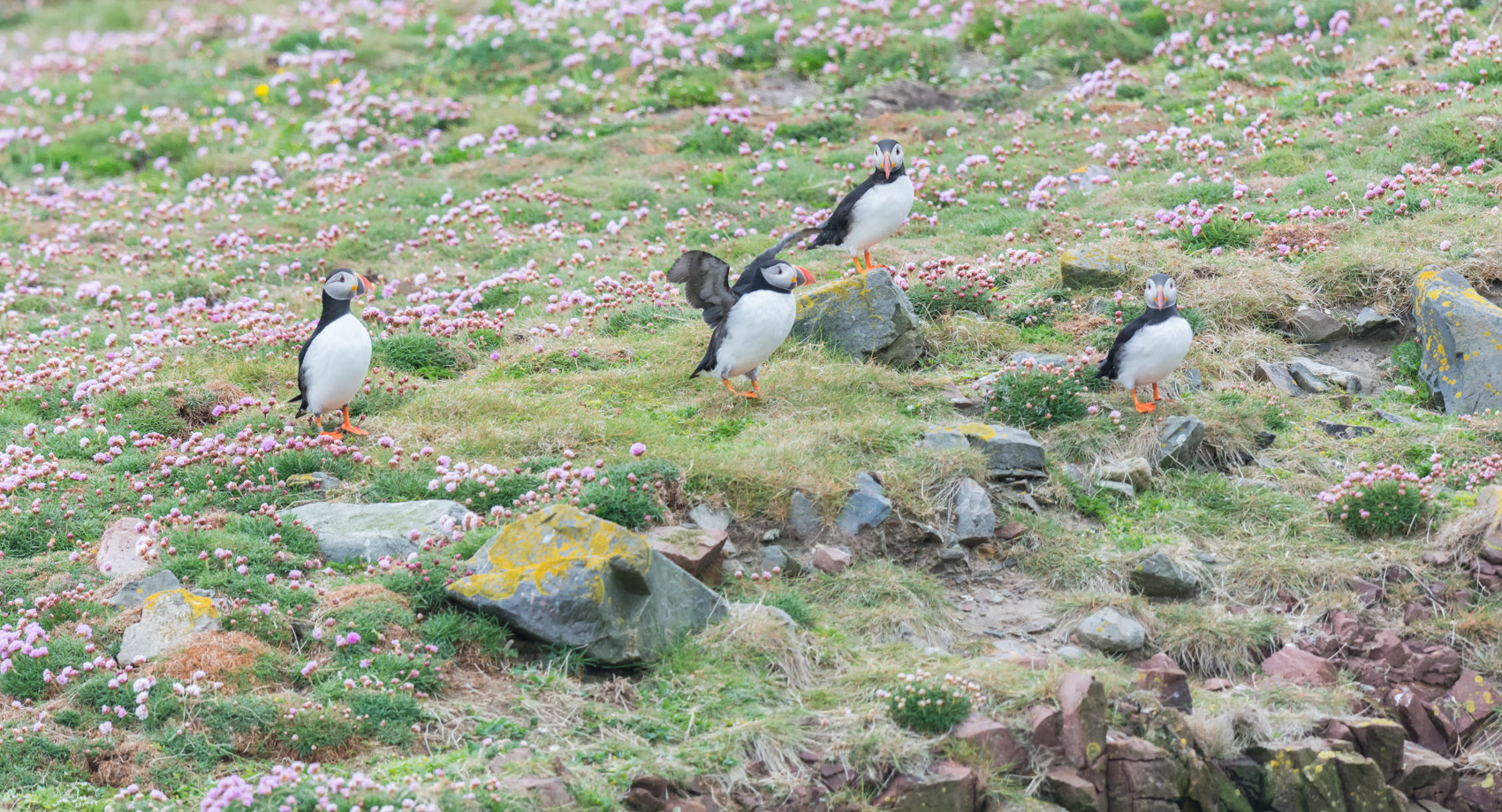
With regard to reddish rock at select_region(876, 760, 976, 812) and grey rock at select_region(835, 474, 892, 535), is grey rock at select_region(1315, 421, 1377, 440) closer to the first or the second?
grey rock at select_region(835, 474, 892, 535)

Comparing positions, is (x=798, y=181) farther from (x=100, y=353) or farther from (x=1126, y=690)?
(x=1126, y=690)

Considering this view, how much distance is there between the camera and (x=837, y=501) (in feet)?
28.2

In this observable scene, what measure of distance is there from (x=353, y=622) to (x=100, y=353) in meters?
6.29

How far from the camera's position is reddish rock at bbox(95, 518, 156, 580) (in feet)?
26.7

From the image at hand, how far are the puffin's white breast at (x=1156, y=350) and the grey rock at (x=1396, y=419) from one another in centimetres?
156

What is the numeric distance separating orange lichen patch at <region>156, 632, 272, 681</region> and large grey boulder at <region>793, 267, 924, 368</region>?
16.5 feet

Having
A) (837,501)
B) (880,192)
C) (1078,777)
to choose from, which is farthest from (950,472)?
(880,192)

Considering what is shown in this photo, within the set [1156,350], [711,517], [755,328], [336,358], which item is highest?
[336,358]

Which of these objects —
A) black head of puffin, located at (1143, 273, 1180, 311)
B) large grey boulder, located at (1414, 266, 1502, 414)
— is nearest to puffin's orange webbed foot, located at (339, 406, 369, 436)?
black head of puffin, located at (1143, 273, 1180, 311)

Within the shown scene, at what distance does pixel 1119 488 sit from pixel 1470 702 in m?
2.46

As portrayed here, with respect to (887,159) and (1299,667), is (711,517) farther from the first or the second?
(887,159)

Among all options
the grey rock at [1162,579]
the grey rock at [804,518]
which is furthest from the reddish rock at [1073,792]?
the grey rock at [804,518]

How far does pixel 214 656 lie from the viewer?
23.5 ft

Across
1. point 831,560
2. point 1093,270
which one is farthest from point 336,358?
point 1093,270
